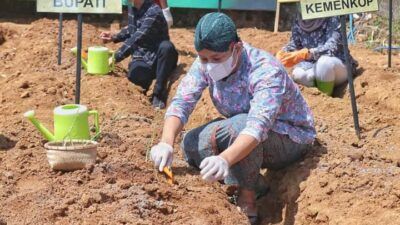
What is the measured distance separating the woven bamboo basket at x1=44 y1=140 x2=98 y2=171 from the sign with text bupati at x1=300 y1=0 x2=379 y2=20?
6.33 feet

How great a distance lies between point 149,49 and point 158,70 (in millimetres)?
288

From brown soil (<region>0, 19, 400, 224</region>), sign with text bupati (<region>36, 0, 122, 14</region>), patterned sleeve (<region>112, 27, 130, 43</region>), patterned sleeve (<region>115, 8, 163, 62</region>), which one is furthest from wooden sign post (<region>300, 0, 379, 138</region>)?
patterned sleeve (<region>112, 27, 130, 43</region>)

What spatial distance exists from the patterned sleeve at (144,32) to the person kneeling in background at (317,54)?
1.29m

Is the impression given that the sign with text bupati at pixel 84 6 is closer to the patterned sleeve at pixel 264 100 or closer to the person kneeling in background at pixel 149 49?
the patterned sleeve at pixel 264 100

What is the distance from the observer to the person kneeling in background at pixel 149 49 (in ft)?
23.3

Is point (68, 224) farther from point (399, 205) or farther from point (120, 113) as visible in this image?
point (120, 113)

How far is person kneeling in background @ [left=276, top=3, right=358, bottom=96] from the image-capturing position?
248 inches

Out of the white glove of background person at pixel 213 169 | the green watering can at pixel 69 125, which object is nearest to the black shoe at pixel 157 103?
the green watering can at pixel 69 125

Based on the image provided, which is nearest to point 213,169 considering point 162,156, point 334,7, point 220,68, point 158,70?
point 162,156

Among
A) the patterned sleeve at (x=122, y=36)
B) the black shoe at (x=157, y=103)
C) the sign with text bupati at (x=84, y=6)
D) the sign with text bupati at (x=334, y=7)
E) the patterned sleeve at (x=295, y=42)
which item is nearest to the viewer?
the sign with text bupati at (x=84, y=6)

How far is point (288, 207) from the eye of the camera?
4125mm

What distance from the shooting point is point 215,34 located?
3723 millimetres

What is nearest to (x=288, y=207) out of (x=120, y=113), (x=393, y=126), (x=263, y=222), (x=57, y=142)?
(x=263, y=222)

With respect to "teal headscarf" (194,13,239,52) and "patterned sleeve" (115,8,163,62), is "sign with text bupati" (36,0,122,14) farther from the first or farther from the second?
"patterned sleeve" (115,8,163,62)
